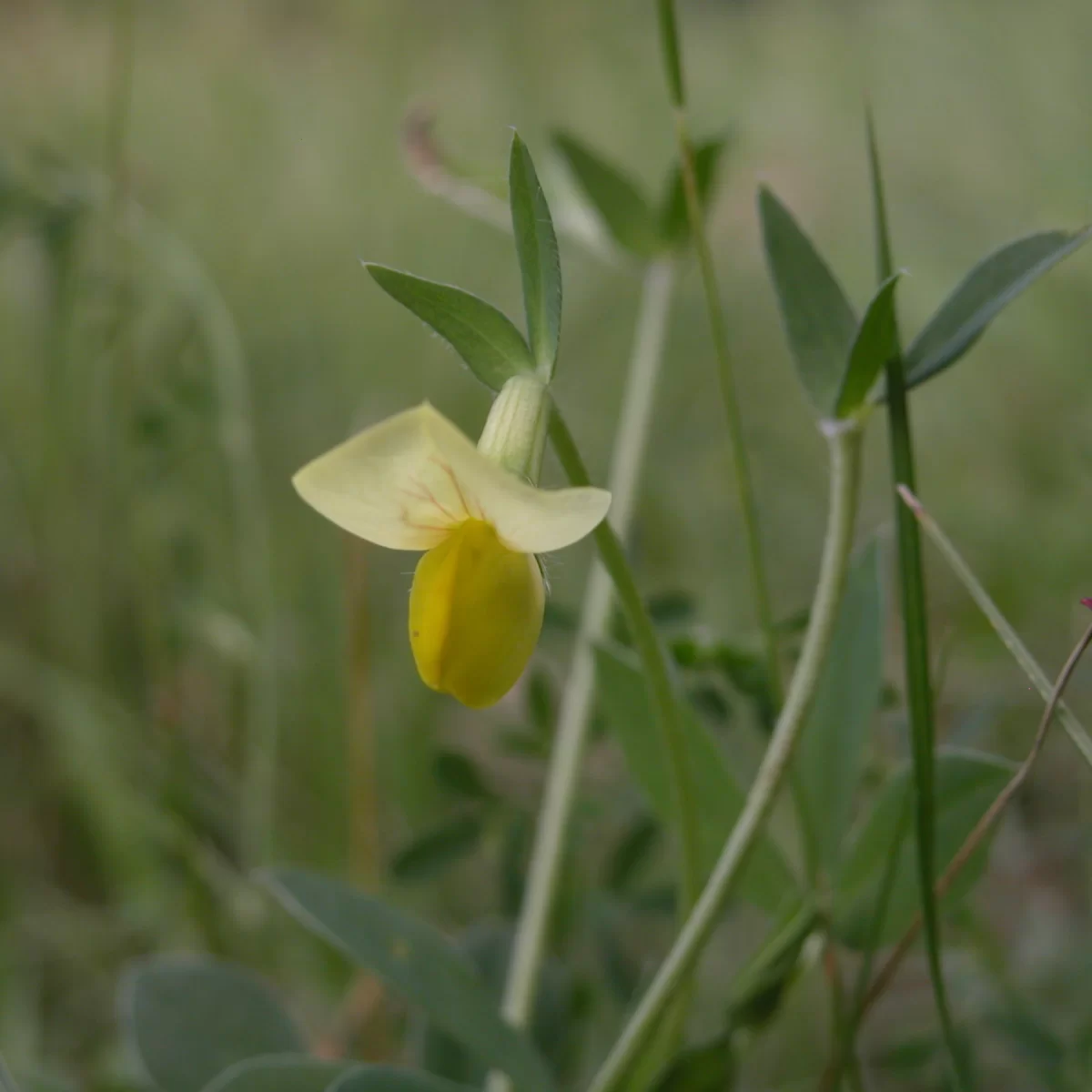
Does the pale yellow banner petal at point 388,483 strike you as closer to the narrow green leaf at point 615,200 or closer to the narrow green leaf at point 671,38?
the narrow green leaf at point 671,38

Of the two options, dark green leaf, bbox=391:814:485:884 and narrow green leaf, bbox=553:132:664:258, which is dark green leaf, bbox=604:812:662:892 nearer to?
dark green leaf, bbox=391:814:485:884

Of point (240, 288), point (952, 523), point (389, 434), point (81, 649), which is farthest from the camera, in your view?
point (240, 288)

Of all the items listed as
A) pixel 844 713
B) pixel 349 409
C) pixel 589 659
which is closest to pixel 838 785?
pixel 844 713

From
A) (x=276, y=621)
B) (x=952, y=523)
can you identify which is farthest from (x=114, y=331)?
(x=952, y=523)

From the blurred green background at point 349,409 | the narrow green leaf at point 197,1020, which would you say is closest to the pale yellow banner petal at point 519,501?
the blurred green background at point 349,409

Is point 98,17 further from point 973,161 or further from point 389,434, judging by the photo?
point 389,434
